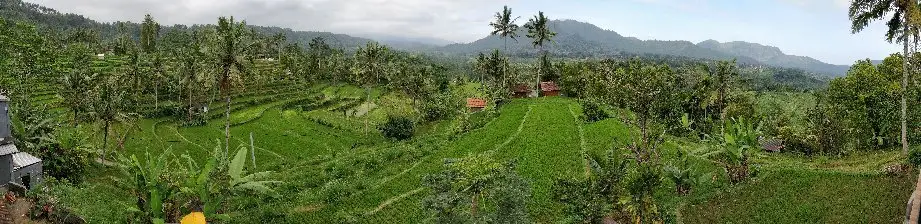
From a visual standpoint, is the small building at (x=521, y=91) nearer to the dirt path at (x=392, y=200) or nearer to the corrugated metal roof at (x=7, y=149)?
the dirt path at (x=392, y=200)

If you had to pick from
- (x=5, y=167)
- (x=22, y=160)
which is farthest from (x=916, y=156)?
(x=22, y=160)

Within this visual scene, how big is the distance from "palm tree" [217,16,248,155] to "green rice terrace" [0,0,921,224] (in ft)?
0.23

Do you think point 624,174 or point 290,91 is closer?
point 624,174

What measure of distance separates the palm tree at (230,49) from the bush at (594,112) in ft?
65.0

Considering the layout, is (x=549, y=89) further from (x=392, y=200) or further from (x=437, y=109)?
(x=392, y=200)

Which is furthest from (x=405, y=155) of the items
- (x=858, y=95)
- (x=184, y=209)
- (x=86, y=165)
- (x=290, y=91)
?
(x=290, y=91)

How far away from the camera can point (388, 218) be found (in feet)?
68.9

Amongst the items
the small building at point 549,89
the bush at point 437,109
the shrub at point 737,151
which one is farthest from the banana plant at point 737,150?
the small building at point 549,89

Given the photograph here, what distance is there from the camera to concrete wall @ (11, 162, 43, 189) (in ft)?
72.4

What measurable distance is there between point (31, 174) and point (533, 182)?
1835 cm

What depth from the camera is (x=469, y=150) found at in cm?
3039

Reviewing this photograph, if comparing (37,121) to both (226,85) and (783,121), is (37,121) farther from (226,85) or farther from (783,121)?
(783,121)

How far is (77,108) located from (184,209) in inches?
743

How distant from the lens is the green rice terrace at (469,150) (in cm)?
1712
